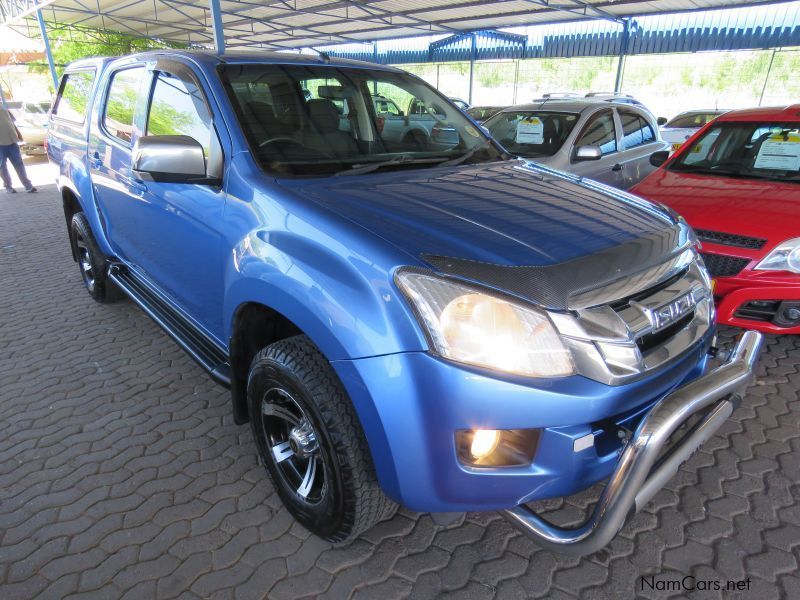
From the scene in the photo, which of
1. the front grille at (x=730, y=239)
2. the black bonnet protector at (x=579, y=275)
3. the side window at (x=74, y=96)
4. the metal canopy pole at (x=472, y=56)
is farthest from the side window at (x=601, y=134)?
the metal canopy pole at (x=472, y=56)

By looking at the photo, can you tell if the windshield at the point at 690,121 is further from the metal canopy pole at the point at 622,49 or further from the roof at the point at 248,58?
the roof at the point at 248,58

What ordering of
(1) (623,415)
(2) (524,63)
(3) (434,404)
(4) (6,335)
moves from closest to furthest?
(3) (434,404) → (1) (623,415) → (4) (6,335) → (2) (524,63)

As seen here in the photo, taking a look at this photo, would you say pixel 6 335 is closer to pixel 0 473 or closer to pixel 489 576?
pixel 0 473

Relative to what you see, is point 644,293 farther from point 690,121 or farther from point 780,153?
point 690,121

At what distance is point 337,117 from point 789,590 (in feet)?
8.90

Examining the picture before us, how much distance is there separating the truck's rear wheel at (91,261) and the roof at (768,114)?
5452mm

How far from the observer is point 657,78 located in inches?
753

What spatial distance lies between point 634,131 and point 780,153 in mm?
2968

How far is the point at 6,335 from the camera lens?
154 inches

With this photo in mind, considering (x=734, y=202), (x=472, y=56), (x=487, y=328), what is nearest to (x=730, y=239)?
(x=734, y=202)

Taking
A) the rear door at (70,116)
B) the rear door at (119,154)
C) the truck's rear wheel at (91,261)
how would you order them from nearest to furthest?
the rear door at (119,154), the rear door at (70,116), the truck's rear wheel at (91,261)

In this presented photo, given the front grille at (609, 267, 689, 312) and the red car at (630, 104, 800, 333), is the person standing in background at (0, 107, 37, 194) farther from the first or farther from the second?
the front grille at (609, 267, 689, 312)

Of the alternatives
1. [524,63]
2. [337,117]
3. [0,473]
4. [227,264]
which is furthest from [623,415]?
[524,63]

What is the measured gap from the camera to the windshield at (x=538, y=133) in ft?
19.3
